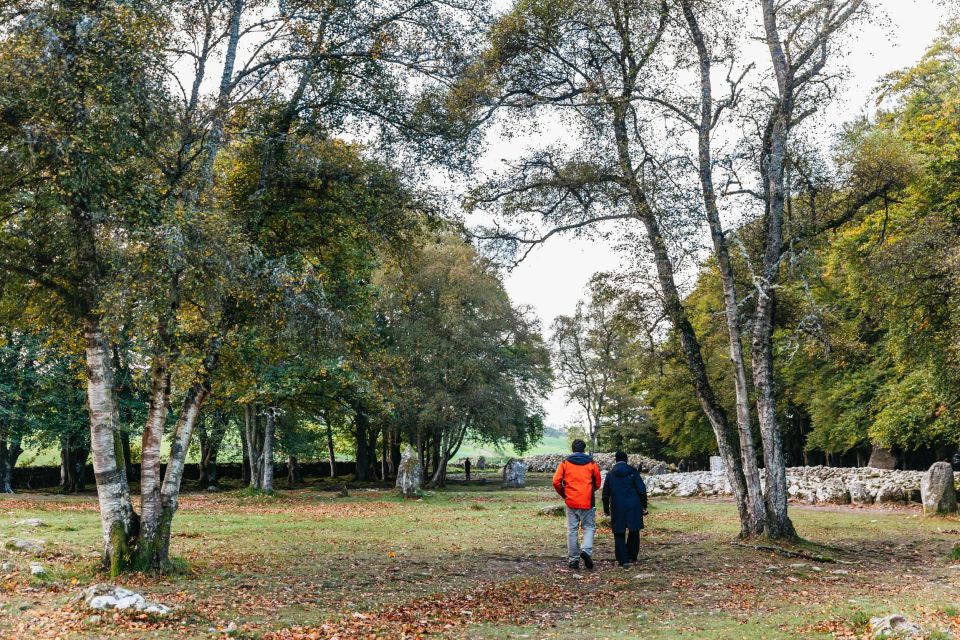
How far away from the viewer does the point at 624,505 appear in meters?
13.1

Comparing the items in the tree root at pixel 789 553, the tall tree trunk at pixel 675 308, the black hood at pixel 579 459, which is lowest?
the tree root at pixel 789 553

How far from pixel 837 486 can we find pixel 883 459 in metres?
11.3

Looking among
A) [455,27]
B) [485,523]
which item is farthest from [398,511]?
[455,27]

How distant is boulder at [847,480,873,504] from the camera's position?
1027 inches

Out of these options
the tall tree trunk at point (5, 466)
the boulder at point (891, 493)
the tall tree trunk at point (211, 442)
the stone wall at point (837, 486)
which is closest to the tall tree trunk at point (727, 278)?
the stone wall at point (837, 486)

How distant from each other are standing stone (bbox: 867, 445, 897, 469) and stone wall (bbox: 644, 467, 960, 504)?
682 cm

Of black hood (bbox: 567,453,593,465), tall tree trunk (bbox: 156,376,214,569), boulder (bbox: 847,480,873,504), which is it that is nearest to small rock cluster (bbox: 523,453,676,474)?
boulder (bbox: 847,480,873,504)

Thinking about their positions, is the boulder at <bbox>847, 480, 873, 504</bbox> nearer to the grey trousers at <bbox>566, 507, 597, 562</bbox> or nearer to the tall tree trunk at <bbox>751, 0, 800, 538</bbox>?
the tall tree trunk at <bbox>751, 0, 800, 538</bbox>

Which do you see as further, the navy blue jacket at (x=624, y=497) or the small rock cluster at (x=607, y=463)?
the small rock cluster at (x=607, y=463)

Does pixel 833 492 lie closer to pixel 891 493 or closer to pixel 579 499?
pixel 891 493

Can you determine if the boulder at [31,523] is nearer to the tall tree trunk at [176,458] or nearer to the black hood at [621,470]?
the tall tree trunk at [176,458]

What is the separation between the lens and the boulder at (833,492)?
88.1ft

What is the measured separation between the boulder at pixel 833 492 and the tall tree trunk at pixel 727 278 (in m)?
13.8

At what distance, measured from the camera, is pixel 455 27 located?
13461mm
